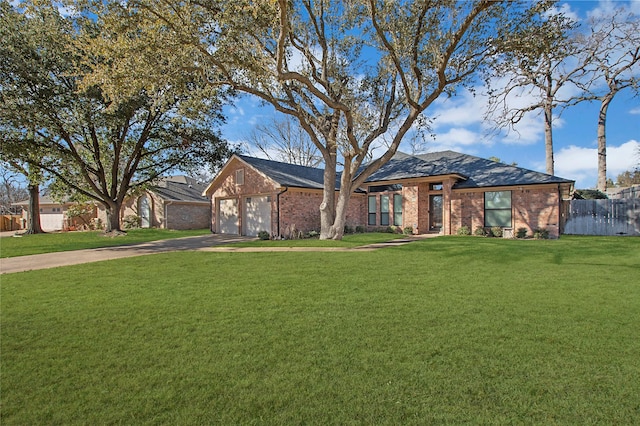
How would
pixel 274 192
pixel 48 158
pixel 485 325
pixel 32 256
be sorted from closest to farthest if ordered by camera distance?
pixel 485 325
pixel 32 256
pixel 274 192
pixel 48 158

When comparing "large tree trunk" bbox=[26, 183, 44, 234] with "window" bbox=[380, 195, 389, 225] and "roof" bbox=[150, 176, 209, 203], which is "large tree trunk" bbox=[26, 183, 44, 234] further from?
"window" bbox=[380, 195, 389, 225]

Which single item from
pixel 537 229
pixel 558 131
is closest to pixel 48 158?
pixel 537 229

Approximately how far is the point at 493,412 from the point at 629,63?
25.9 m

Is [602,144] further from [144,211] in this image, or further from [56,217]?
[56,217]

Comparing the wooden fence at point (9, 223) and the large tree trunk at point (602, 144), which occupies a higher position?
the large tree trunk at point (602, 144)

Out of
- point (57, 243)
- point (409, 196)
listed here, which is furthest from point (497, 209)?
point (57, 243)

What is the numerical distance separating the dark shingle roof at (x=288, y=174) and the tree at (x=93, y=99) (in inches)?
127

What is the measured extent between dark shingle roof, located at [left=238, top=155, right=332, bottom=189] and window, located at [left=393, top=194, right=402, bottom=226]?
4303mm

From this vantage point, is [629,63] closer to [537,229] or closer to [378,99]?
[537,229]

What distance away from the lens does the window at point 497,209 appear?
16.8 m

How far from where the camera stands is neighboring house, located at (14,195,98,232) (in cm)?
3053

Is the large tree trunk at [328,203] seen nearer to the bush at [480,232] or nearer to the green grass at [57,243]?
the bush at [480,232]

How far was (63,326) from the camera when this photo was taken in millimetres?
4367

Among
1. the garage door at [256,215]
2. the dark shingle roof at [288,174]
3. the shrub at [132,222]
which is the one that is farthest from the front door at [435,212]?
the shrub at [132,222]
